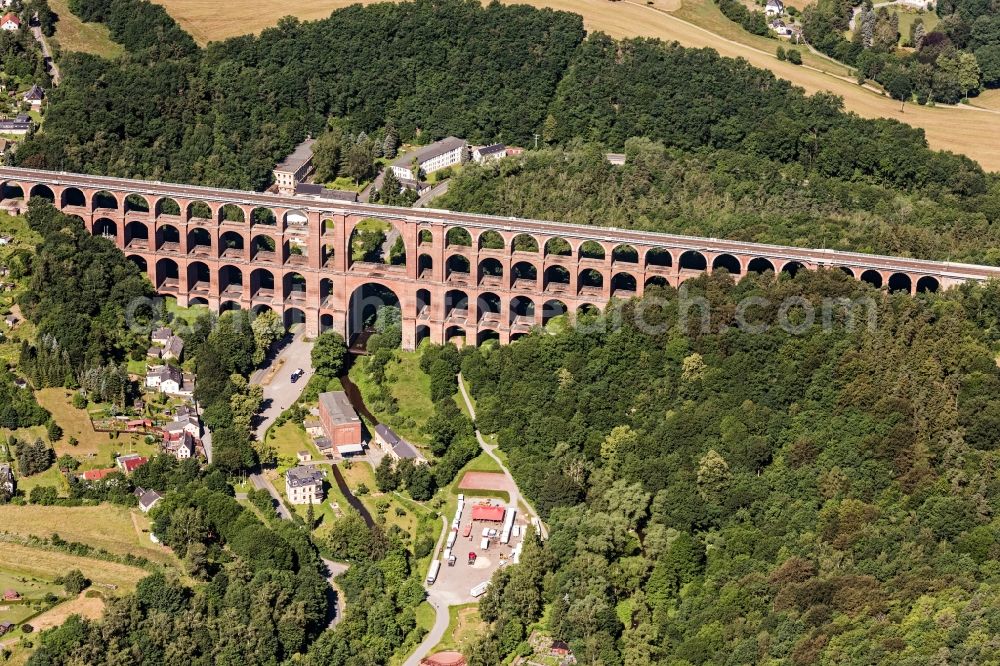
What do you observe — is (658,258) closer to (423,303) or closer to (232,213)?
(423,303)

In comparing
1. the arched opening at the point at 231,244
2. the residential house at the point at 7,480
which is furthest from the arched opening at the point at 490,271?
the residential house at the point at 7,480

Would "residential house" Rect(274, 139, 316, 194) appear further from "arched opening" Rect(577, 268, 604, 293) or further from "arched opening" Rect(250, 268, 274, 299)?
"arched opening" Rect(577, 268, 604, 293)

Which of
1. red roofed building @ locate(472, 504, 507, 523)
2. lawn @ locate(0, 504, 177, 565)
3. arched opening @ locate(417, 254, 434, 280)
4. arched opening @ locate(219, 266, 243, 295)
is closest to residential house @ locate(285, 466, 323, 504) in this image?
lawn @ locate(0, 504, 177, 565)

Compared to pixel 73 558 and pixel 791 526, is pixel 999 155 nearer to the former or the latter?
pixel 791 526

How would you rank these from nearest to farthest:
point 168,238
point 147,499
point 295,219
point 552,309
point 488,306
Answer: point 147,499 < point 552,309 < point 488,306 < point 168,238 < point 295,219

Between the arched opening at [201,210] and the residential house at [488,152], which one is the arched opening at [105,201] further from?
the residential house at [488,152]

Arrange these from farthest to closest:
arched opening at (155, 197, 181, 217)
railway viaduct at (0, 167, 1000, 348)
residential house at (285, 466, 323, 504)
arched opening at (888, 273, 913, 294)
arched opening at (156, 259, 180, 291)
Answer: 1. arched opening at (155, 197, 181, 217)
2. arched opening at (156, 259, 180, 291)
3. railway viaduct at (0, 167, 1000, 348)
4. arched opening at (888, 273, 913, 294)
5. residential house at (285, 466, 323, 504)

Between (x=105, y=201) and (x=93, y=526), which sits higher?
(x=105, y=201)

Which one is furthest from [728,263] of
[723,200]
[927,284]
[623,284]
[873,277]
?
[927,284]
